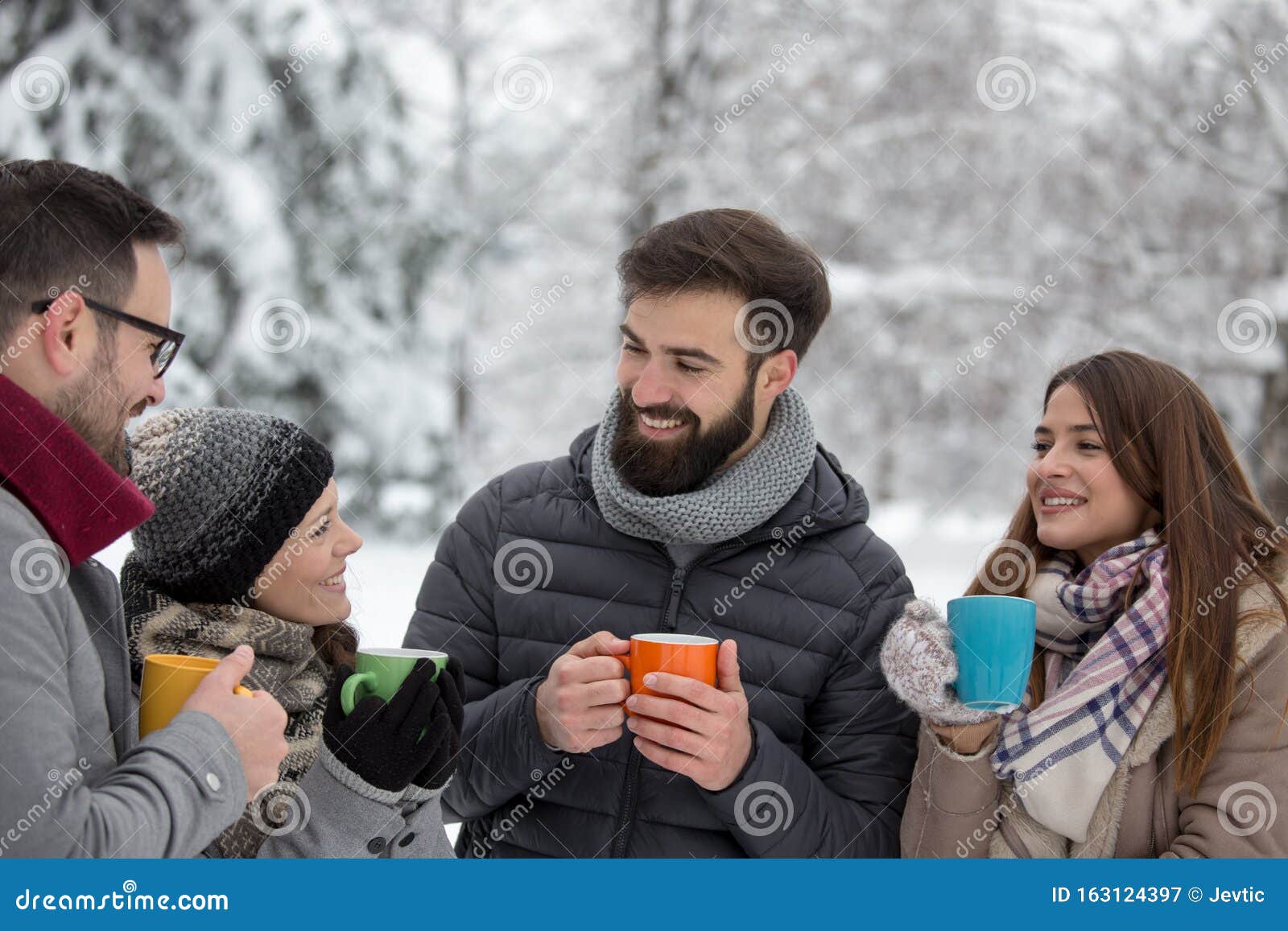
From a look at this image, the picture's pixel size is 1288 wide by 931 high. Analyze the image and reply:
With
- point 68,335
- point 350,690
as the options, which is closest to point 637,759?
point 350,690

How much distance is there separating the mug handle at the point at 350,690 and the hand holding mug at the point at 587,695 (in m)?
0.34

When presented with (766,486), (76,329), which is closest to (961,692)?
(766,486)

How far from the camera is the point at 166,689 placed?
1.52 metres

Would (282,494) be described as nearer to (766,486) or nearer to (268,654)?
(268,654)

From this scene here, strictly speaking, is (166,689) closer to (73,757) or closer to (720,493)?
(73,757)

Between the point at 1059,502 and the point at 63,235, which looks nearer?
the point at 63,235

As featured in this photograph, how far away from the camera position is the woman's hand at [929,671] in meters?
1.83

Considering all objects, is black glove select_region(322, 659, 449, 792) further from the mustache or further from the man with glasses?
the mustache

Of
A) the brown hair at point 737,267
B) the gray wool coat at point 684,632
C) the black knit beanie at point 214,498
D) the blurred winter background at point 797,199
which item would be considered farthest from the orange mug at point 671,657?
the blurred winter background at point 797,199

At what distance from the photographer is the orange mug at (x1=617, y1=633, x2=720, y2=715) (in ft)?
5.99

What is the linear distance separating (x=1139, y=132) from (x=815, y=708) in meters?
9.34

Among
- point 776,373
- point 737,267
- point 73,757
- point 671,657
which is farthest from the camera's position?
point 776,373

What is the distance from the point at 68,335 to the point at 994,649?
1.45 metres

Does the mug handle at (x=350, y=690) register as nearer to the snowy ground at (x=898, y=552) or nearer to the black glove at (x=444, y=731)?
the black glove at (x=444, y=731)
